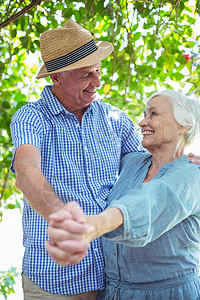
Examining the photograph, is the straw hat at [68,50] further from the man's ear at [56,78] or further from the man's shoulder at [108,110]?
the man's shoulder at [108,110]

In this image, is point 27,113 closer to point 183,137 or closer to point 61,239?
point 183,137

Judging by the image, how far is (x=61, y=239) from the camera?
3.73 ft

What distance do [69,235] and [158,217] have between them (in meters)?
0.46

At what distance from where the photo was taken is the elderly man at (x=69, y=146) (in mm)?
1913

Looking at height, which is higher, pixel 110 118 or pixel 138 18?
pixel 138 18

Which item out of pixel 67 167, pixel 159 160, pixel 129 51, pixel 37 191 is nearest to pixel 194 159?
pixel 159 160

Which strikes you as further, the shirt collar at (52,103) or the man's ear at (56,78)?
the man's ear at (56,78)

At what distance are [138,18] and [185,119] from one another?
138 cm

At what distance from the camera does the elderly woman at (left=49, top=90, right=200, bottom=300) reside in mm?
1345

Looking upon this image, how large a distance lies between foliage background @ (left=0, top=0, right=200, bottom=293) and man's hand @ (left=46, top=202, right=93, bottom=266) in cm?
186

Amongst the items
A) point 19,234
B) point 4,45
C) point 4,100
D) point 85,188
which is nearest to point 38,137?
point 85,188

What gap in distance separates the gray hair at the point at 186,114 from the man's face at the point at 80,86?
399 millimetres

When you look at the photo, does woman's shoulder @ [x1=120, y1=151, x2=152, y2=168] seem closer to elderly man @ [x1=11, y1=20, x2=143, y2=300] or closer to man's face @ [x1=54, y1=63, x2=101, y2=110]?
elderly man @ [x1=11, y1=20, x2=143, y2=300]

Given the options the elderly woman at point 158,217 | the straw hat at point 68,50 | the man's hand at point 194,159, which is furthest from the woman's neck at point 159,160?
the straw hat at point 68,50
